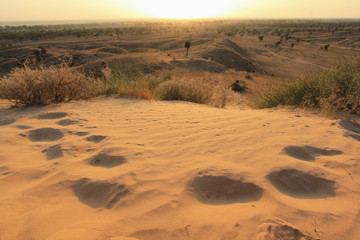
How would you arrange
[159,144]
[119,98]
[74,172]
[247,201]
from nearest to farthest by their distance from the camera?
1. [247,201]
2. [74,172]
3. [159,144]
4. [119,98]

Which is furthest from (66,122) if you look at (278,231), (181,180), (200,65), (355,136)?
(200,65)

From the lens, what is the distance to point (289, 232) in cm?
152

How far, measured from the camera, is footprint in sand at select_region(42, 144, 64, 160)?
109 inches

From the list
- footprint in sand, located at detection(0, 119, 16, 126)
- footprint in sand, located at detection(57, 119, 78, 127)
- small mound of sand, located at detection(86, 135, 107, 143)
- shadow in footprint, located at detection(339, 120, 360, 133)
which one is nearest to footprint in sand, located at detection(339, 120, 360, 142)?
shadow in footprint, located at detection(339, 120, 360, 133)

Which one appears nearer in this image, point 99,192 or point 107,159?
point 99,192

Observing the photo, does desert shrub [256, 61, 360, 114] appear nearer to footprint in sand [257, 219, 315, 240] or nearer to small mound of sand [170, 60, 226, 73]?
footprint in sand [257, 219, 315, 240]

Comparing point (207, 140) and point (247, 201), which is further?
point (207, 140)

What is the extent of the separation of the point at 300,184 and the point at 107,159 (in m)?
2.20

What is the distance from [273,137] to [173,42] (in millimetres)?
37653

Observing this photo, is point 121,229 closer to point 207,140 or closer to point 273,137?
point 207,140

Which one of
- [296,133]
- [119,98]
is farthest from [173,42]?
[296,133]

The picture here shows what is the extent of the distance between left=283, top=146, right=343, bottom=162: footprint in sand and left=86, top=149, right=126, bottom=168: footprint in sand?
213cm

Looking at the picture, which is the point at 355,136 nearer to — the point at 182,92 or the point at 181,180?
the point at 181,180

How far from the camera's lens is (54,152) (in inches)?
113
